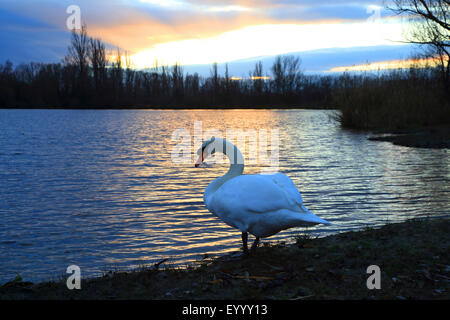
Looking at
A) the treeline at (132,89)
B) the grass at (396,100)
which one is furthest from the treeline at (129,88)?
the grass at (396,100)

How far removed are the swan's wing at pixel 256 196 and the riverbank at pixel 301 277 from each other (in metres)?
0.68

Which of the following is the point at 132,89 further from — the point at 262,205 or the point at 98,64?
the point at 262,205

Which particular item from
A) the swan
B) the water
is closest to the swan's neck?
the swan

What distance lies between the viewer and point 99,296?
415 centimetres

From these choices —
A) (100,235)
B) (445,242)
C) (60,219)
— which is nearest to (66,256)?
(100,235)

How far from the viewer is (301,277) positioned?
14.0ft

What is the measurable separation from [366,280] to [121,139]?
2483 cm

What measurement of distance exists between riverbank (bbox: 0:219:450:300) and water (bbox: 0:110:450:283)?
4.15 ft

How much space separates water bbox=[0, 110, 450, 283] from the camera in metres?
6.59

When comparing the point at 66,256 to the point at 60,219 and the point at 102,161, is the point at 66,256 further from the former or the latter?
the point at 102,161

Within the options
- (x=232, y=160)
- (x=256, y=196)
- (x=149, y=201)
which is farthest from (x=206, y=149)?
(x=149, y=201)

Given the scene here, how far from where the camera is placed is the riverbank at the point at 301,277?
3.93m

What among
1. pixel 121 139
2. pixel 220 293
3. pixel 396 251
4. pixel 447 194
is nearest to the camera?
pixel 220 293

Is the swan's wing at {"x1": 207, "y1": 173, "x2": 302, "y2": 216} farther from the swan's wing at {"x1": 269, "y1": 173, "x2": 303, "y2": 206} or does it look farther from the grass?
the grass
